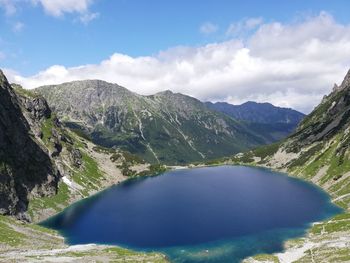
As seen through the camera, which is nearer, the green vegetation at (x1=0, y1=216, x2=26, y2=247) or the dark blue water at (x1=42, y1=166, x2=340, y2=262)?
the green vegetation at (x1=0, y1=216, x2=26, y2=247)

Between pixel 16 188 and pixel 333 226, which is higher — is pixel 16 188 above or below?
above

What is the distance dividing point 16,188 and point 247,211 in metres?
99.6

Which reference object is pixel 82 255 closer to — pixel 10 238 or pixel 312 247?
pixel 10 238

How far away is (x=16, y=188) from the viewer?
587ft

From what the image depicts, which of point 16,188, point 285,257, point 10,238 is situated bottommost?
point 285,257

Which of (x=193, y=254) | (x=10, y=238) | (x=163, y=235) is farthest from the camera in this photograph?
(x=163, y=235)

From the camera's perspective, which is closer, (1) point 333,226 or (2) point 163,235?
(1) point 333,226

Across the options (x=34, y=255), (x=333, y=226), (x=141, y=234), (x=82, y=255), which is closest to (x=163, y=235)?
(x=141, y=234)

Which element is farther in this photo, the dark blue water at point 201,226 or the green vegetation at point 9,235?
the dark blue water at point 201,226

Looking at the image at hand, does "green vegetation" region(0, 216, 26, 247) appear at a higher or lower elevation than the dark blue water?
higher

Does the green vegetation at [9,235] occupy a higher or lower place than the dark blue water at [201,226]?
higher

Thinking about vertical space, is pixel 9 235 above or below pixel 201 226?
above

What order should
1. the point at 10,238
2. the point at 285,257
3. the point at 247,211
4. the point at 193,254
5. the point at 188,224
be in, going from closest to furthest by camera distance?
1. the point at 285,257
2. the point at 193,254
3. the point at 10,238
4. the point at 188,224
5. the point at 247,211

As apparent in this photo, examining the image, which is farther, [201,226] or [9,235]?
[201,226]
